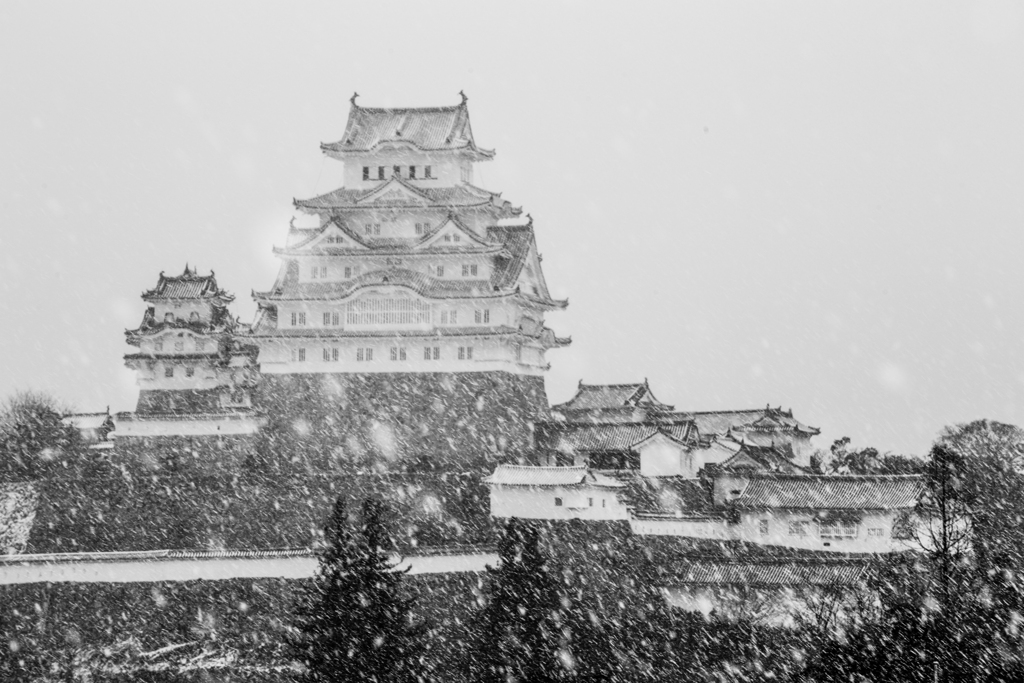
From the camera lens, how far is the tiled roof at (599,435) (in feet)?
140

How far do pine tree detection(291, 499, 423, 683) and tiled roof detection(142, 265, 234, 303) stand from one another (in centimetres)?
1924

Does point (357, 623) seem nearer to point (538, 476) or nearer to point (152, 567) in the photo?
point (152, 567)

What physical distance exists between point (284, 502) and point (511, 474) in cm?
589

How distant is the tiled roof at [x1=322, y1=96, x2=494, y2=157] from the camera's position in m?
43.3

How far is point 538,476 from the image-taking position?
37500 millimetres

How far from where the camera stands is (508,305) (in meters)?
41.7

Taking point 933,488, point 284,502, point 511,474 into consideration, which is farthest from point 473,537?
point 933,488

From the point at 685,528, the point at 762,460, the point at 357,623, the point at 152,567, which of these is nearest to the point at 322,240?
the point at 152,567

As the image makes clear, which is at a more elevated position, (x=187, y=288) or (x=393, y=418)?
(x=187, y=288)

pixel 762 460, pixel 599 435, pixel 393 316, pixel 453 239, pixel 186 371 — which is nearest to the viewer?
pixel 393 316

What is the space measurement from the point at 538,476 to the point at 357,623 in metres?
10.9

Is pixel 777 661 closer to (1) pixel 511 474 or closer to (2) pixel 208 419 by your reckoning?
(1) pixel 511 474

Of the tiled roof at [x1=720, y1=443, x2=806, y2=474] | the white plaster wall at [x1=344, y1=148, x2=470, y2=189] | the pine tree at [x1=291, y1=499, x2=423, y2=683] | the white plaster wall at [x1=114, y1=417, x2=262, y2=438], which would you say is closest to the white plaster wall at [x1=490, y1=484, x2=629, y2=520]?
the tiled roof at [x1=720, y1=443, x2=806, y2=474]

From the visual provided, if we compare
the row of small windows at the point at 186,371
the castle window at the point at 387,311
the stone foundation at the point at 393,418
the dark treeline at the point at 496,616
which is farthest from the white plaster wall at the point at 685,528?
the row of small windows at the point at 186,371
